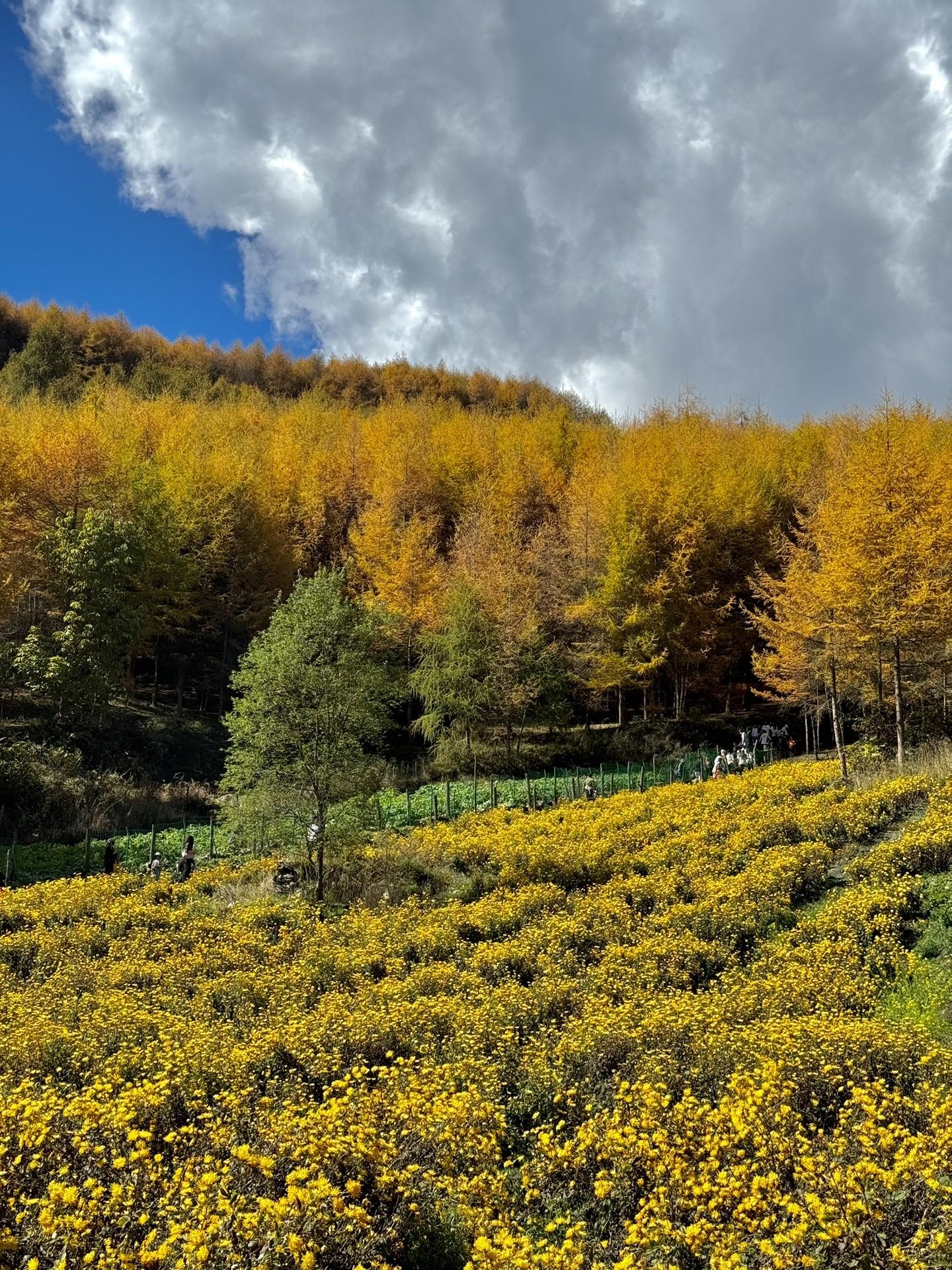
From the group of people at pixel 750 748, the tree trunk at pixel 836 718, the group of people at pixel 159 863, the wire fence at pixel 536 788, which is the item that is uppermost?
the tree trunk at pixel 836 718

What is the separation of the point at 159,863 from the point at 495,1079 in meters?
14.1

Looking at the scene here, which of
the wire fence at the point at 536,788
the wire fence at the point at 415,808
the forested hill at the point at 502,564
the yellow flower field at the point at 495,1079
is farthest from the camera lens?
the wire fence at the point at 536,788

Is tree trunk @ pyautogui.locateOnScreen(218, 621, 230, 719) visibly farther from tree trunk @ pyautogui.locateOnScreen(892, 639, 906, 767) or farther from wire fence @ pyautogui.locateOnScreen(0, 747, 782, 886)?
tree trunk @ pyautogui.locateOnScreen(892, 639, 906, 767)

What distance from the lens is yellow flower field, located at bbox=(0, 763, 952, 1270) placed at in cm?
506

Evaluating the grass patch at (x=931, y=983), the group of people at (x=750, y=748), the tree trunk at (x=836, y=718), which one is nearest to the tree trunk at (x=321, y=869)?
the grass patch at (x=931, y=983)

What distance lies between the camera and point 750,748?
1273 inches

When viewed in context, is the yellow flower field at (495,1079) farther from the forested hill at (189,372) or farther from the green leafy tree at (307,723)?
the forested hill at (189,372)

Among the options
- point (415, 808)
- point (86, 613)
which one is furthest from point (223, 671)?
point (415, 808)

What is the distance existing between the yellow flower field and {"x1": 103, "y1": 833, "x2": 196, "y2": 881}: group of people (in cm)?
359

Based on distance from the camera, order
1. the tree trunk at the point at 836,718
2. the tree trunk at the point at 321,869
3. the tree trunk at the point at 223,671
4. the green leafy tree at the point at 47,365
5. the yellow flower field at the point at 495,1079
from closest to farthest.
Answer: the yellow flower field at the point at 495,1079
the tree trunk at the point at 321,869
the tree trunk at the point at 836,718
the tree trunk at the point at 223,671
the green leafy tree at the point at 47,365

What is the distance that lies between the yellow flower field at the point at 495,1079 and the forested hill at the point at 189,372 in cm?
6614

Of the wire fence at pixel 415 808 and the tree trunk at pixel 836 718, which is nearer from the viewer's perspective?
the wire fence at pixel 415 808

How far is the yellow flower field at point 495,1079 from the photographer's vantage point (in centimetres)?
506

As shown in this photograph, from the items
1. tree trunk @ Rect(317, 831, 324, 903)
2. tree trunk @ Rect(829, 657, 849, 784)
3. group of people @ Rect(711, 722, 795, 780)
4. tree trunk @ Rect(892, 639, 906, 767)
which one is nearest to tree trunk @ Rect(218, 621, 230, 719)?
tree trunk @ Rect(317, 831, 324, 903)
